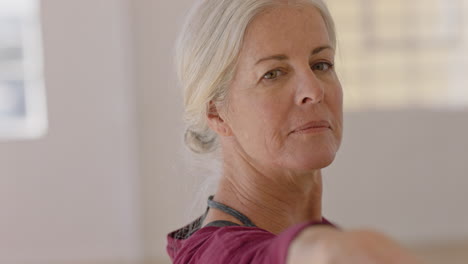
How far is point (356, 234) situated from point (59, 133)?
18.8 ft

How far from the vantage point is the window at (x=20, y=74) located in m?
6.29

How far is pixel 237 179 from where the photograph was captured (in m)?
1.42

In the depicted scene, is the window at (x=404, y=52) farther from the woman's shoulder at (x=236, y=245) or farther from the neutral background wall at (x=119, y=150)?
the woman's shoulder at (x=236, y=245)

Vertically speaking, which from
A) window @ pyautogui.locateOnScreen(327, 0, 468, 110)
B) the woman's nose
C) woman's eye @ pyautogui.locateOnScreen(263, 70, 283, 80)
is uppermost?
window @ pyautogui.locateOnScreen(327, 0, 468, 110)

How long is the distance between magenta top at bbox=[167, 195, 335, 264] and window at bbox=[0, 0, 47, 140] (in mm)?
5305

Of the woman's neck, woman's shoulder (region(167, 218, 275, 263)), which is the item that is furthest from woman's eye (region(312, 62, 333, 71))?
woman's shoulder (region(167, 218, 275, 263))

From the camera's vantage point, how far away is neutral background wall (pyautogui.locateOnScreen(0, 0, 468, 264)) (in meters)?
6.17

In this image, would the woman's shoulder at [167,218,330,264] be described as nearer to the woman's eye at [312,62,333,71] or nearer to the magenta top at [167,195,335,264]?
the magenta top at [167,195,335,264]

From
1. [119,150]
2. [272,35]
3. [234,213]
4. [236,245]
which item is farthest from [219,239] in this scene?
[119,150]

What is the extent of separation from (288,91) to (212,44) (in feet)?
0.55

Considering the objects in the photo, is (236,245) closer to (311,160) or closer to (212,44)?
(311,160)

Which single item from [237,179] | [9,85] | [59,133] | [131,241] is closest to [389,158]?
[131,241]

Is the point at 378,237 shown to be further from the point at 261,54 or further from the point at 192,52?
the point at 192,52

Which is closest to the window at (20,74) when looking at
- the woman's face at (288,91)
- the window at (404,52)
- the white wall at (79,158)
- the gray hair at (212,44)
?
the white wall at (79,158)
